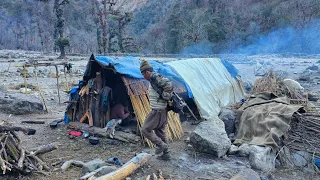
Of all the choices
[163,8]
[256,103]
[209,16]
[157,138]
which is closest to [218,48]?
[209,16]

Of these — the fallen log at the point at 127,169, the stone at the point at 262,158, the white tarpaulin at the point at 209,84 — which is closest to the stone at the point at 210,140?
the stone at the point at 262,158

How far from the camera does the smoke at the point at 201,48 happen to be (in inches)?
1394

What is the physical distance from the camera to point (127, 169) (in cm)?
456

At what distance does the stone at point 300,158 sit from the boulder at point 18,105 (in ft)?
21.7

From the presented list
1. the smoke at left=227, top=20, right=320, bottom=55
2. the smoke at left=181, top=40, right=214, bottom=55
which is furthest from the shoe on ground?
the smoke at left=227, top=20, right=320, bottom=55

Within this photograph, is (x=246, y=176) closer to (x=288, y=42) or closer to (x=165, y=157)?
(x=165, y=157)

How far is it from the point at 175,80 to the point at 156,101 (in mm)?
2946

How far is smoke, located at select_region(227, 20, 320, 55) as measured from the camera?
34656mm

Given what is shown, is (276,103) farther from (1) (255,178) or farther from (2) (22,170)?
(2) (22,170)

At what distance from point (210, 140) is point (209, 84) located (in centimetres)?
387

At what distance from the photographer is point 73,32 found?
201 feet

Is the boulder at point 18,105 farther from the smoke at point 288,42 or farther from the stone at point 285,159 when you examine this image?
the smoke at point 288,42

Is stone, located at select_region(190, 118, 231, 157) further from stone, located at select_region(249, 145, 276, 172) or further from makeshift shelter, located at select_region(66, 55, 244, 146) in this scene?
makeshift shelter, located at select_region(66, 55, 244, 146)

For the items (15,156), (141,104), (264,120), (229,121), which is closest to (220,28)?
(229,121)
